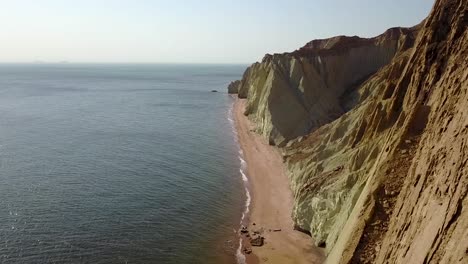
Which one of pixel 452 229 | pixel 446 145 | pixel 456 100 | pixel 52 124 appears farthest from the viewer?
pixel 52 124

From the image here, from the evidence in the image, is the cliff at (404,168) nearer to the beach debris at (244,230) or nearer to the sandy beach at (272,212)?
the sandy beach at (272,212)

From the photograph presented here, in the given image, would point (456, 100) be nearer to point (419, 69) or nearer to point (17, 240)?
point (419, 69)

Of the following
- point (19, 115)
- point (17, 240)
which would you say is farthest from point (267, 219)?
point (19, 115)

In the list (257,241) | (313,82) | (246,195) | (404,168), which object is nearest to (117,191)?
(246,195)

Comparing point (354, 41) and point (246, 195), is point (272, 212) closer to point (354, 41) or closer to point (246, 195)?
point (246, 195)

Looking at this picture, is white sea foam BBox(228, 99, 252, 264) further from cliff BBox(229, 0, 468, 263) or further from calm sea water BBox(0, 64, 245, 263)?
cliff BBox(229, 0, 468, 263)

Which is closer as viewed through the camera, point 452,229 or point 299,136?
point 452,229

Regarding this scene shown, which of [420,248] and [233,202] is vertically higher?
[420,248]
